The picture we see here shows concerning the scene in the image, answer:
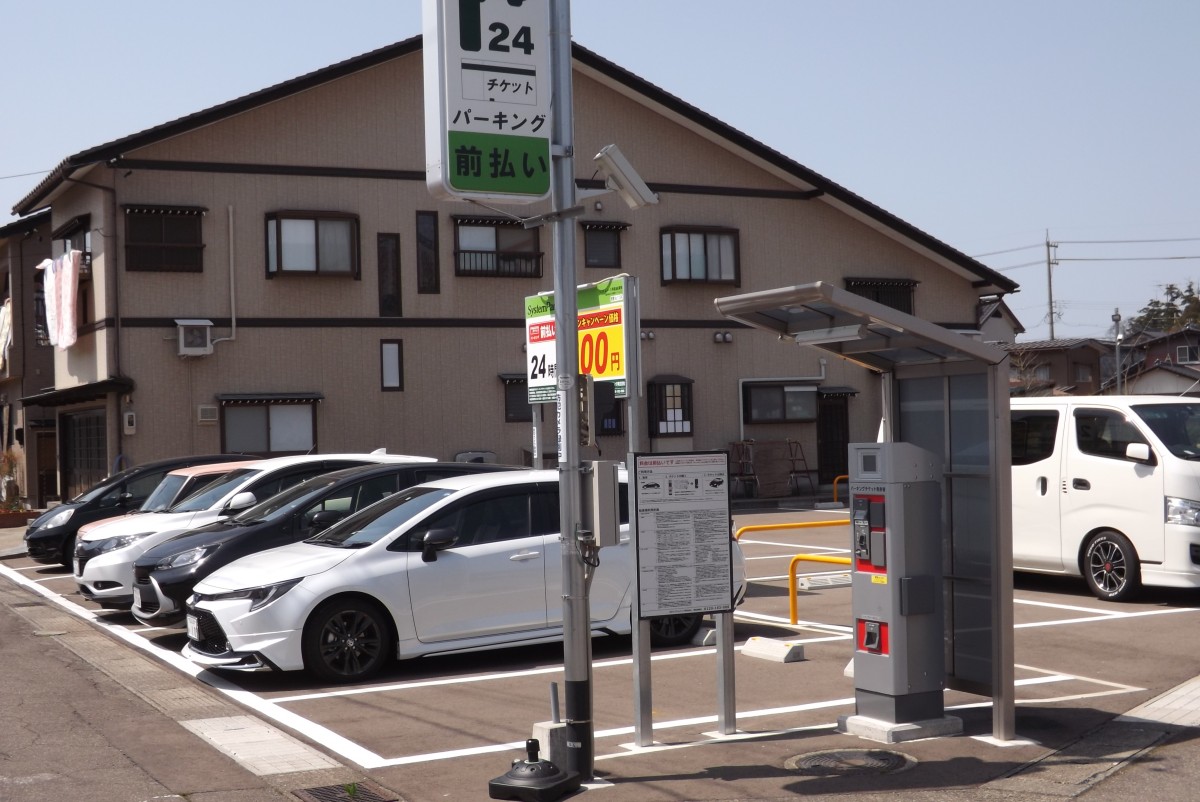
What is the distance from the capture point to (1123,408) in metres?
12.5

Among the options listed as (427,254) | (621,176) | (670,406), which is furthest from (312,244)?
(621,176)

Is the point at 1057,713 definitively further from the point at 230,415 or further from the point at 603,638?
the point at 230,415

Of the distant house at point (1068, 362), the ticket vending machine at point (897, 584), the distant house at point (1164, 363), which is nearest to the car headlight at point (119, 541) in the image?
the ticket vending machine at point (897, 584)

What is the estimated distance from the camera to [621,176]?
7438mm

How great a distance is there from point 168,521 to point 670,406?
17718mm

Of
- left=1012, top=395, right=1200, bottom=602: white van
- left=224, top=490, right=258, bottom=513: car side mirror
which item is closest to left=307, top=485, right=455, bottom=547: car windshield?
left=224, top=490, right=258, bottom=513: car side mirror

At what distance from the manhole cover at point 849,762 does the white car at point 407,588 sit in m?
2.29

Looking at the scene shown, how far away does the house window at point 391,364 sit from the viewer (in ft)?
90.2

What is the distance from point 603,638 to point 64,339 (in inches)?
779

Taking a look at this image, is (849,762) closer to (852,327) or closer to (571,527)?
(571,527)

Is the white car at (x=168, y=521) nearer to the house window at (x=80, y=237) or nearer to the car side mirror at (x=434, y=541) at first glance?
the car side mirror at (x=434, y=541)

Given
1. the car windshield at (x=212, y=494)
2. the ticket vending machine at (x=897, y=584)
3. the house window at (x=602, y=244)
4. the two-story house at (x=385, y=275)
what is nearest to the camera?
the ticket vending machine at (x=897, y=584)

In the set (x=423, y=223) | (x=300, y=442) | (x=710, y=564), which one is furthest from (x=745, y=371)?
(x=710, y=564)

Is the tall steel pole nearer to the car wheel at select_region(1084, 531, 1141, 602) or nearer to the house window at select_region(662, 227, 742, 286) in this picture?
the car wheel at select_region(1084, 531, 1141, 602)
